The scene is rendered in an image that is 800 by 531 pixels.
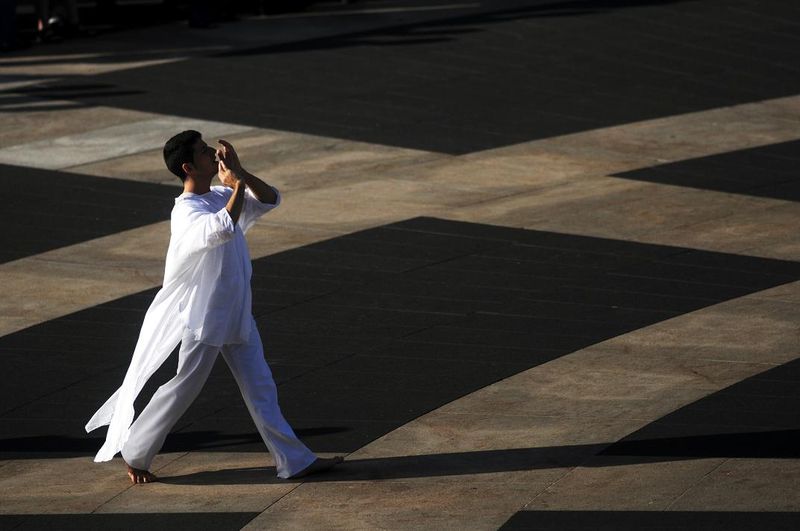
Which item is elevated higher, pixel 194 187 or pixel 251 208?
pixel 194 187

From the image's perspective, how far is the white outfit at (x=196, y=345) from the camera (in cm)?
741

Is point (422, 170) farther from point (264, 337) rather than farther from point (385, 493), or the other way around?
point (385, 493)

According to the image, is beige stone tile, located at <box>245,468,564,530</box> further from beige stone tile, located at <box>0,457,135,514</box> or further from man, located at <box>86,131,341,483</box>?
beige stone tile, located at <box>0,457,135,514</box>

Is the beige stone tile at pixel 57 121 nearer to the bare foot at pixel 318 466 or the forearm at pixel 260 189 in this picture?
the forearm at pixel 260 189

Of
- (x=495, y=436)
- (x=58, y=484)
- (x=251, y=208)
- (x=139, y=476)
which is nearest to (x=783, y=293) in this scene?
(x=495, y=436)

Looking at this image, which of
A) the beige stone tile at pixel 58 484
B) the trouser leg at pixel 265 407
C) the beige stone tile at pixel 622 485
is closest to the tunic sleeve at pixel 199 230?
the trouser leg at pixel 265 407

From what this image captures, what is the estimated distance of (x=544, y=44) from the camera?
2072 cm

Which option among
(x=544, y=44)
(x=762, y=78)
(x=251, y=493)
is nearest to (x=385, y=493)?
(x=251, y=493)

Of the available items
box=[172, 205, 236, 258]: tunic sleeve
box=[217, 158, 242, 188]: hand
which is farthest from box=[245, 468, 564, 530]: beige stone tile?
box=[217, 158, 242, 188]: hand

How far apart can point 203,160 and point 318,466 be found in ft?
5.67

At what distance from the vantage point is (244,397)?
7.56 meters

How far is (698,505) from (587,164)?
810 cm

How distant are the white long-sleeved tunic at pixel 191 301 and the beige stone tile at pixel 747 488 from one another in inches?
96.0

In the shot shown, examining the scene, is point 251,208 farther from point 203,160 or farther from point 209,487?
point 209,487
